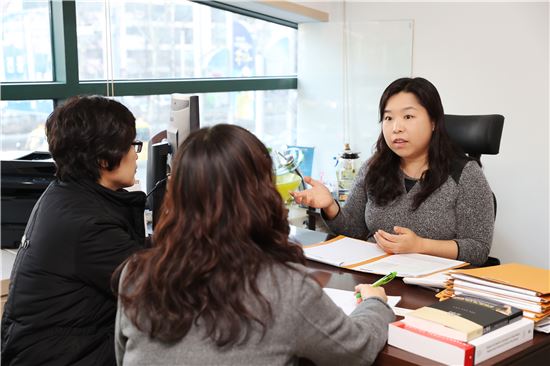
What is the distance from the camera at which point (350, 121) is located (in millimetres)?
4223

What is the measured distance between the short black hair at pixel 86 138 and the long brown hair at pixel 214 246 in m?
0.59

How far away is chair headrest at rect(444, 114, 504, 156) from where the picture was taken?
9.11 ft

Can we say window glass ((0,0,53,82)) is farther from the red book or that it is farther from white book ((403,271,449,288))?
the red book

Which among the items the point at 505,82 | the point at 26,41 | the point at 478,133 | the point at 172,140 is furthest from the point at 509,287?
the point at 26,41

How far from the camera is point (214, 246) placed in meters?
1.20

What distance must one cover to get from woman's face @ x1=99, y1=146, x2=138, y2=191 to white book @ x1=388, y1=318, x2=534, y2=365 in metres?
0.83

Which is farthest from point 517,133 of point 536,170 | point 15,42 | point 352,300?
point 15,42

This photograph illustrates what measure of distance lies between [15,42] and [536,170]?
8.75 feet

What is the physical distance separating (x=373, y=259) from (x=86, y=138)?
0.96 metres

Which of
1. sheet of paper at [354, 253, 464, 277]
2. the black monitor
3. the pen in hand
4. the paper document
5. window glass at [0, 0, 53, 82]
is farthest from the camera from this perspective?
window glass at [0, 0, 53, 82]

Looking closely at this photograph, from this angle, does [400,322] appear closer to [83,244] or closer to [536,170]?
[83,244]

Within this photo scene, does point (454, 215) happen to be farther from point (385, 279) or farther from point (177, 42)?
point (177, 42)

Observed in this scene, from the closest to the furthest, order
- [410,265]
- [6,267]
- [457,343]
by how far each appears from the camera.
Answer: [457,343] → [410,265] → [6,267]

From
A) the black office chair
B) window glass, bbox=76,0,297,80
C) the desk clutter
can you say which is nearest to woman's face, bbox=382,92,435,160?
the black office chair
